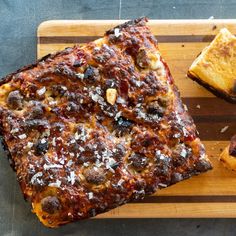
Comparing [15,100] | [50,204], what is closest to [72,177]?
[50,204]

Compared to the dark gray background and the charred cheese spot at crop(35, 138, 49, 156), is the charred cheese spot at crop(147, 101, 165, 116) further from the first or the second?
the dark gray background

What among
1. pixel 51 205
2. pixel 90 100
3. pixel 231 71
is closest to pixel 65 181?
pixel 51 205

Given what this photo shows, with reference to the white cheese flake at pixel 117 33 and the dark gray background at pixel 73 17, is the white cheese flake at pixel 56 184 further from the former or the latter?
the white cheese flake at pixel 117 33

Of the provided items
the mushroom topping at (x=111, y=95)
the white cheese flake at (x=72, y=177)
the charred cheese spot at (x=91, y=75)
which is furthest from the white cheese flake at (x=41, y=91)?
the white cheese flake at (x=72, y=177)

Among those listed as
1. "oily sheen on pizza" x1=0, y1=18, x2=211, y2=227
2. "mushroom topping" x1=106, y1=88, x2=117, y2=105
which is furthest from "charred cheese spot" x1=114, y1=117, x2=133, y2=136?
"mushroom topping" x1=106, y1=88, x2=117, y2=105

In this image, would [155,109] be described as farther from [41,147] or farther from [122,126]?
[41,147]

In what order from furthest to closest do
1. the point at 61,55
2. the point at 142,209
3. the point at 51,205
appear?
the point at 142,209 < the point at 61,55 < the point at 51,205

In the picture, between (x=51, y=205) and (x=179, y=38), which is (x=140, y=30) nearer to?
(x=179, y=38)
